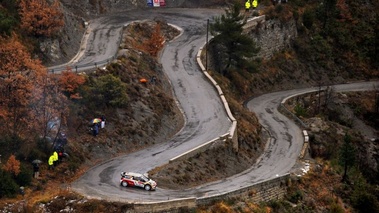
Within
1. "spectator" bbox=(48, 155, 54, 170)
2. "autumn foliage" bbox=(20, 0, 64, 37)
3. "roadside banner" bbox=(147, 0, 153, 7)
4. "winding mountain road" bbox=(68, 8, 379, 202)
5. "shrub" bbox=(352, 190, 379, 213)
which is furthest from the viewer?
"roadside banner" bbox=(147, 0, 153, 7)

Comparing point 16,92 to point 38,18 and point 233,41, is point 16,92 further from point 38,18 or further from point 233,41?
point 233,41

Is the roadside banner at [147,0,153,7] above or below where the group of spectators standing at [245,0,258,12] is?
above

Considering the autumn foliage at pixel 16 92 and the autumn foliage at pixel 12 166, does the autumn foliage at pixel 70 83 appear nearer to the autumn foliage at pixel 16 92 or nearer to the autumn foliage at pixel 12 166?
the autumn foliage at pixel 16 92

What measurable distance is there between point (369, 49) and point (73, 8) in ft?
147

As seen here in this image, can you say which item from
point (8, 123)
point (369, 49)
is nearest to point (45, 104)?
point (8, 123)

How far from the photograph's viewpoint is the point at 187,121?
2657 inches

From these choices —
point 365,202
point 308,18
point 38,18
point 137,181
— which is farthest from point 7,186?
point 308,18

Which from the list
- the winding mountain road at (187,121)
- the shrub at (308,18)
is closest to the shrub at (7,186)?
the winding mountain road at (187,121)

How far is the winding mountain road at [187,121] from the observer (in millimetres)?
50062

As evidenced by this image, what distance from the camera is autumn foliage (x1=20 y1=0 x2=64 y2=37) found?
68812 mm

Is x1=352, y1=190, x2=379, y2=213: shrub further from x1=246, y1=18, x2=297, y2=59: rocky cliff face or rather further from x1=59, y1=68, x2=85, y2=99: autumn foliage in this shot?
x1=246, y1=18, x2=297, y2=59: rocky cliff face

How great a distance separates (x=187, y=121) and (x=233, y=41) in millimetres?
19280

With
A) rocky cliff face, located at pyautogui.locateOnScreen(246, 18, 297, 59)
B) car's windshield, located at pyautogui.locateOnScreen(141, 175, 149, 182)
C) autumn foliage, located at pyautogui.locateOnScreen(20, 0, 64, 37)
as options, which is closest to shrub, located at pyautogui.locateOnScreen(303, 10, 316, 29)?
rocky cliff face, located at pyautogui.locateOnScreen(246, 18, 297, 59)

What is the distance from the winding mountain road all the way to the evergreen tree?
12.0 ft
